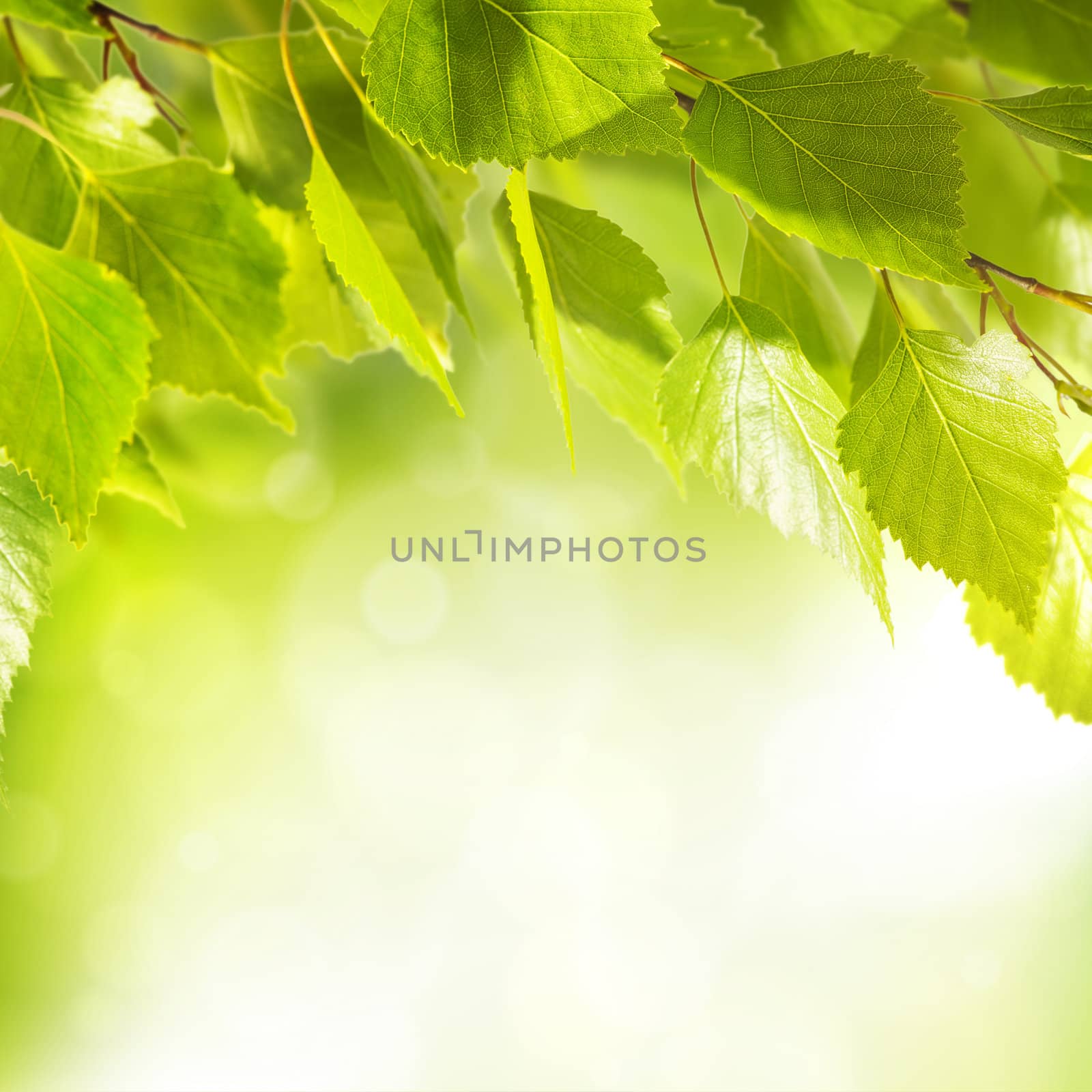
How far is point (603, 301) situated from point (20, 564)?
88mm

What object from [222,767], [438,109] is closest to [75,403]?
[438,109]

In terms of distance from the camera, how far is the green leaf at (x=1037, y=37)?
14cm

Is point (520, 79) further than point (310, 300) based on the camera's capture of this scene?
No

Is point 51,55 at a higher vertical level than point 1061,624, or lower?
higher

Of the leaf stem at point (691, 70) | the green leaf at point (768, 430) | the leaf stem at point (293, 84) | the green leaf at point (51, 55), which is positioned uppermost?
the green leaf at point (51, 55)

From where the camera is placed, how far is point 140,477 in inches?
6.1

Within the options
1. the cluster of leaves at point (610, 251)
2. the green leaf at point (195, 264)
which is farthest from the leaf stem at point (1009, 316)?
the green leaf at point (195, 264)

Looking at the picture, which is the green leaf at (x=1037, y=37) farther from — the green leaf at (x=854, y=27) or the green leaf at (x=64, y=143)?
the green leaf at (x=64, y=143)

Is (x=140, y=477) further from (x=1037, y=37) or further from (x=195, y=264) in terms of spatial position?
(x=1037, y=37)

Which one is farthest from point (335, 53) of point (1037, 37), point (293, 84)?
point (1037, 37)

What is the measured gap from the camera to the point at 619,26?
0.25ft

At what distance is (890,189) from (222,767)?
27cm

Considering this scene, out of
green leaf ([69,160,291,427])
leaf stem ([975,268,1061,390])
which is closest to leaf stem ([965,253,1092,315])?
leaf stem ([975,268,1061,390])

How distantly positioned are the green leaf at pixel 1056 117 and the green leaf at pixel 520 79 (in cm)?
4
